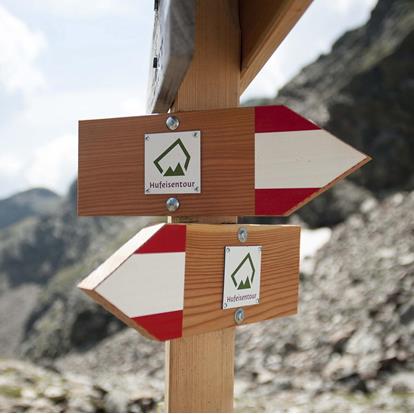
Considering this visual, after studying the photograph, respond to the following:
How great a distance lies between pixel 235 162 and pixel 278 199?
0.20 meters

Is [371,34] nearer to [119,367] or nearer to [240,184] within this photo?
[119,367]

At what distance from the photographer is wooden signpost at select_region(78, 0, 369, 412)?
1653mm

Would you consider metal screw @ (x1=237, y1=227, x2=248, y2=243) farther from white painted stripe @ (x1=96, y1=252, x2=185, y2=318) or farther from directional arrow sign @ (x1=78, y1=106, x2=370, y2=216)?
white painted stripe @ (x1=96, y1=252, x2=185, y2=318)

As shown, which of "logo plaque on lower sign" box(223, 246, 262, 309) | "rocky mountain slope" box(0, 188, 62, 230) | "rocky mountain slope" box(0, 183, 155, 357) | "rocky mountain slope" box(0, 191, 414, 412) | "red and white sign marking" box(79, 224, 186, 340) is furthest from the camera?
"rocky mountain slope" box(0, 188, 62, 230)

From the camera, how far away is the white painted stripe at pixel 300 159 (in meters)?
1.73

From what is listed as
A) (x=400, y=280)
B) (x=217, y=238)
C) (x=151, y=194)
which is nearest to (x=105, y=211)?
(x=151, y=194)

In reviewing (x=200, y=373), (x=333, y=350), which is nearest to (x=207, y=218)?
(x=200, y=373)

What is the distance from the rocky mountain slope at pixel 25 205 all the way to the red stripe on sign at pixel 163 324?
137 meters

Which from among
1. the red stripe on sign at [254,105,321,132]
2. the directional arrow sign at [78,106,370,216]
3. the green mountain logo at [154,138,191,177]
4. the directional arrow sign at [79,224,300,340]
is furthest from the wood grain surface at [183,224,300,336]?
the red stripe on sign at [254,105,321,132]

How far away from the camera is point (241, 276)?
68.9 inches

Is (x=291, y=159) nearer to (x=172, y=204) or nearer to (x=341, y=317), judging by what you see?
(x=172, y=204)

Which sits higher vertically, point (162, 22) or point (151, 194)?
point (162, 22)

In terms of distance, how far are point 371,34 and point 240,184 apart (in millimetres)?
32981

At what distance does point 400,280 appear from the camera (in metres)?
8.58
